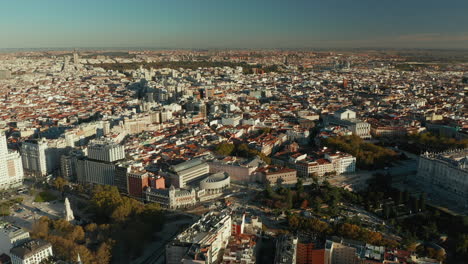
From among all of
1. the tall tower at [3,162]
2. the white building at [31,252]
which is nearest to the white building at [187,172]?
the white building at [31,252]

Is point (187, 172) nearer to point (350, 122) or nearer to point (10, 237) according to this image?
point (10, 237)

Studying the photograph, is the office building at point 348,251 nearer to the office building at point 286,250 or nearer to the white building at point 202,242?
the office building at point 286,250

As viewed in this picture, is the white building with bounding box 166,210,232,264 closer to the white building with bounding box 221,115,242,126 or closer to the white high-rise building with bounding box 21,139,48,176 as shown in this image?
the white high-rise building with bounding box 21,139,48,176

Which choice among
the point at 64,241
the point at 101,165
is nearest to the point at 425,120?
the point at 101,165

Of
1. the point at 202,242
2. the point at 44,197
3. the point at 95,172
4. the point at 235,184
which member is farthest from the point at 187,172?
the point at 202,242

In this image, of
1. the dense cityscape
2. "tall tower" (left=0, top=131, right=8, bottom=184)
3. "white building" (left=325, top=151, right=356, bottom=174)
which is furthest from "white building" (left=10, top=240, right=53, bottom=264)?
"white building" (left=325, top=151, right=356, bottom=174)
